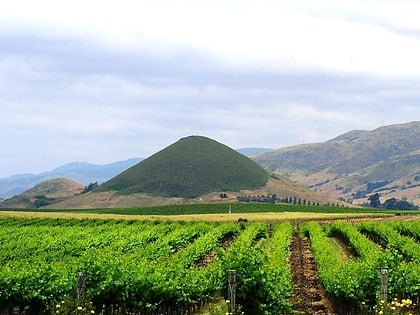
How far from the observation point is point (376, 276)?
20.1 metres

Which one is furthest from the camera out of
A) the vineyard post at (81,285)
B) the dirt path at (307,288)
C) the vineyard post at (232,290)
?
the dirt path at (307,288)

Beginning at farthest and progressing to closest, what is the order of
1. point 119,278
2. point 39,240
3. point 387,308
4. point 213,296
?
point 39,240
point 213,296
point 119,278
point 387,308

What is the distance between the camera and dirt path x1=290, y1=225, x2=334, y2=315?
24.3 m

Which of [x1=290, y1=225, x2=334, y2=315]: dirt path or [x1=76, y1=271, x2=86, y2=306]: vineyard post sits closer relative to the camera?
[x1=76, y1=271, x2=86, y2=306]: vineyard post

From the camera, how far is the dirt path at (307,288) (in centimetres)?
2427

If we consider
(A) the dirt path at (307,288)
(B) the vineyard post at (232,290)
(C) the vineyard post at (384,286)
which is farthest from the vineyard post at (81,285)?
(A) the dirt path at (307,288)

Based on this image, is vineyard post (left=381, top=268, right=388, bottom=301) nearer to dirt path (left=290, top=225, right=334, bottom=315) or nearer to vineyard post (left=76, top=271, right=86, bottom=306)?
dirt path (left=290, top=225, right=334, bottom=315)

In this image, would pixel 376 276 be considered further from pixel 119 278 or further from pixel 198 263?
pixel 198 263

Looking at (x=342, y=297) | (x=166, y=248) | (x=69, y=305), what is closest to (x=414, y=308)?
(x=342, y=297)

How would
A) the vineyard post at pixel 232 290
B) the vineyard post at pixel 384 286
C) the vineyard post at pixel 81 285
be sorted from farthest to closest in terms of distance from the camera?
the vineyard post at pixel 384 286 → the vineyard post at pixel 81 285 → the vineyard post at pixel 232 290

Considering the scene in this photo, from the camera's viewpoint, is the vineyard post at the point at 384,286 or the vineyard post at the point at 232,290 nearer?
the vineyard post at the point at 232,290

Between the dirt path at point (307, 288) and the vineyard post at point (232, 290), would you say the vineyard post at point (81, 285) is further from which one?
the dirt path at point (307, 288)

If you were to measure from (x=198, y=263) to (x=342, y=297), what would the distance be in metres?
16.0

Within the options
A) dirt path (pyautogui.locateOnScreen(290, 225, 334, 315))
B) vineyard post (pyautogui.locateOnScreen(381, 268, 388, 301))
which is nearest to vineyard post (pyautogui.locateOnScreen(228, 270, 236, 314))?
vineyard post (pyautogui.locateOnScreen(381, 268, 388, 301))
